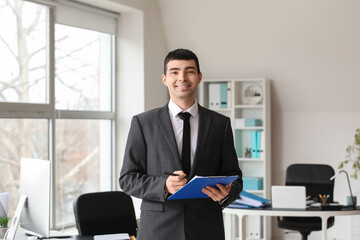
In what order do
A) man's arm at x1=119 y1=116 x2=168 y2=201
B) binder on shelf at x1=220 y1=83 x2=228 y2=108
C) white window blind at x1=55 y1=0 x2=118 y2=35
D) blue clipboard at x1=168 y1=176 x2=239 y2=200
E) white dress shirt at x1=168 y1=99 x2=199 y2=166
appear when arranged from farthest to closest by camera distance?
1. binder on shelf at x1=220 y1=83 x2=228 y2=108
2. white window blind at x1=55 y1=0 x2=118 y2=35
3. white dress shirt at x1=168 y1=99 x2=199 y2=166
4. man's arm at x1=119 y1=116 x2=168 y2=201
5. blue clipboard at x1=168 y1=176 x2=239 y2=200

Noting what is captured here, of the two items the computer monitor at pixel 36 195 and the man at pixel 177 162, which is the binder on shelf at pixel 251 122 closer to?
the computer monitor at pixel 36 195

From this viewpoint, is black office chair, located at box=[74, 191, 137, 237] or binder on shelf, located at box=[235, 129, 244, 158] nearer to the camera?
black office chair, located at box=[74, 191, 137, 237]

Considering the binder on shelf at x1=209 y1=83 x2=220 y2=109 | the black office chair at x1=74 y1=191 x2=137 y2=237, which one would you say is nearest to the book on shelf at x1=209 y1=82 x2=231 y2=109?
the binder on shelf at x1=209 y1=83 x2=220 y2=109

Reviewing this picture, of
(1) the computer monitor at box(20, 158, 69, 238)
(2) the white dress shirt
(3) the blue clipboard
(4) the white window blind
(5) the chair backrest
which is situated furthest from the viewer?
(5) the chair backrest

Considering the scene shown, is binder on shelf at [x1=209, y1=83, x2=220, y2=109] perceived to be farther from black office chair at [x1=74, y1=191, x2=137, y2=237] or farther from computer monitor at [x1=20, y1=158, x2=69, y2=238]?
computer monitor at [x1=20, y1=158, x2=69, y2=238]

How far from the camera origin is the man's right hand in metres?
1.92

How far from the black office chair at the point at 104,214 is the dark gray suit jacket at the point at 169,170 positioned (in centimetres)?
111

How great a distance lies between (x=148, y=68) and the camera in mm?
5559

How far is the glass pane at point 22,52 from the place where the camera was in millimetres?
4215

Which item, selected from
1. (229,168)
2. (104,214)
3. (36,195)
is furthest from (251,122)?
(229,168)

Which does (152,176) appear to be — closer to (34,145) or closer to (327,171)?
(34,145)

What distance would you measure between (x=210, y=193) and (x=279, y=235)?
4.41 metres

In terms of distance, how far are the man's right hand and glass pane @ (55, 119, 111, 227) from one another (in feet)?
9.95

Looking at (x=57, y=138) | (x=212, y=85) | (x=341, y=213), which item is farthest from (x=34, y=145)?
(x=341, y=213)
